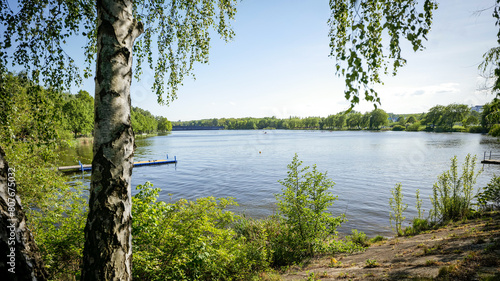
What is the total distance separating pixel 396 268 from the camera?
518 cm

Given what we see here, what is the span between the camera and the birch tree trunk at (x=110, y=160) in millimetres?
2266

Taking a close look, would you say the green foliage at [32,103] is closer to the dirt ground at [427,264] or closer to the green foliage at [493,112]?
the dirt ground at [427,264]

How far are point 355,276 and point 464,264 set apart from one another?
196 centimetres

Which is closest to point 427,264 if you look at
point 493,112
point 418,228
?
point 493,112

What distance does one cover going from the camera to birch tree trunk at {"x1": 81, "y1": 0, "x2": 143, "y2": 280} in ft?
7.43

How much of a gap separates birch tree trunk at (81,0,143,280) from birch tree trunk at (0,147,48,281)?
17.5 inches

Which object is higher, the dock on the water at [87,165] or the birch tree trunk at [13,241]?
the birch tree trunk at [13,241]

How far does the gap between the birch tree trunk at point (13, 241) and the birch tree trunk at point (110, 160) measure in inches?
17.5

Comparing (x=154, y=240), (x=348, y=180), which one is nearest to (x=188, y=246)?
(x=154, y=240)

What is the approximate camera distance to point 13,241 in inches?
81.6

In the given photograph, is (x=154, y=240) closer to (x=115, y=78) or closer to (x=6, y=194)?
(x=6, y=194)

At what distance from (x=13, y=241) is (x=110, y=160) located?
3.36 ft

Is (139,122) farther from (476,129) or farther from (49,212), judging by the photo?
(476,129)

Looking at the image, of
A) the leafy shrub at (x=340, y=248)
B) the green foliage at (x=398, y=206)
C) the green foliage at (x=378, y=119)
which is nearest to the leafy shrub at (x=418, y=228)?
the green foliage at (x=398, y=206)
